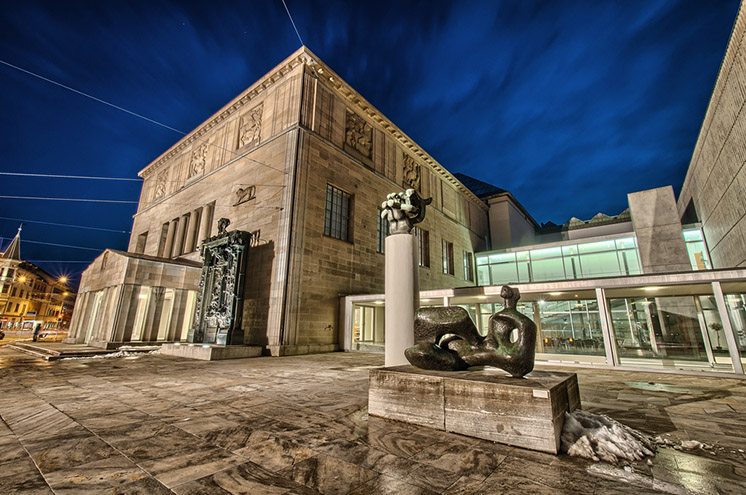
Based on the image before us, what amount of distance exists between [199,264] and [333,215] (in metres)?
7.84

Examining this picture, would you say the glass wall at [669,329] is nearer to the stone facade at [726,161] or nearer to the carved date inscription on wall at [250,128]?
the stone facade at [726,161]

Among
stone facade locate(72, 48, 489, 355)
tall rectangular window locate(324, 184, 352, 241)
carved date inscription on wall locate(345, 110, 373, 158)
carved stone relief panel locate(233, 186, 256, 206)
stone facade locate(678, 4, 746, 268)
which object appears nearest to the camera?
stone facade locate(678, 4, 746, 268)

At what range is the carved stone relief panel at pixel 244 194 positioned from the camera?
16.2 meters

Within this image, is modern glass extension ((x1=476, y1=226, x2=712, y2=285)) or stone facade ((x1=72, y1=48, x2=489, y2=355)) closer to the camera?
stone facade ((x1=72, y1=48, x2=489, y2=355))

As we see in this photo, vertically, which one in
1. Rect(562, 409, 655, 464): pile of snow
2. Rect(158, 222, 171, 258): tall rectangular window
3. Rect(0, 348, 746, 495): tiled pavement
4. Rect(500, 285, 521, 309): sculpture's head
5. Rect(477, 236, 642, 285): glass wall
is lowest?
Rect(0, 348, 746, 495): tiled pavement

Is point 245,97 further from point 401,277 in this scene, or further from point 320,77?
point 401,277

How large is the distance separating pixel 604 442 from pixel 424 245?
20139 mm

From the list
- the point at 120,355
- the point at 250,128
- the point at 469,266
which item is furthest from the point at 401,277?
the point at 469,266

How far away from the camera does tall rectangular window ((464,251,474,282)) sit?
2756 cm

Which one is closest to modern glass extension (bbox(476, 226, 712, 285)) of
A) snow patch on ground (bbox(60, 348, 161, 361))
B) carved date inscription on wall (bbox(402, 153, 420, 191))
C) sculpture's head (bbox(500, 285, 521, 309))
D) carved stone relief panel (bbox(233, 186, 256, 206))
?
carved date inscription on wall (bbox(402, 153, 420, 191))

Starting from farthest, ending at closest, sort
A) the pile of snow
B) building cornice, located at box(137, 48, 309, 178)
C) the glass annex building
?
building cornice, located at box(137, 48, 309, 178)
the glass annex building
the pile of snow

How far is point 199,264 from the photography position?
55.9 ft

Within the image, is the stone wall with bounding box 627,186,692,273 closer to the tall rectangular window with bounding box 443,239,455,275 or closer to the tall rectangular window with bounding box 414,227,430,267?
the tall rectangular window with bounding box 443,239,455,275

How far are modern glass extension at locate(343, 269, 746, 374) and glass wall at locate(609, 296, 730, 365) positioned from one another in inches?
0.9
